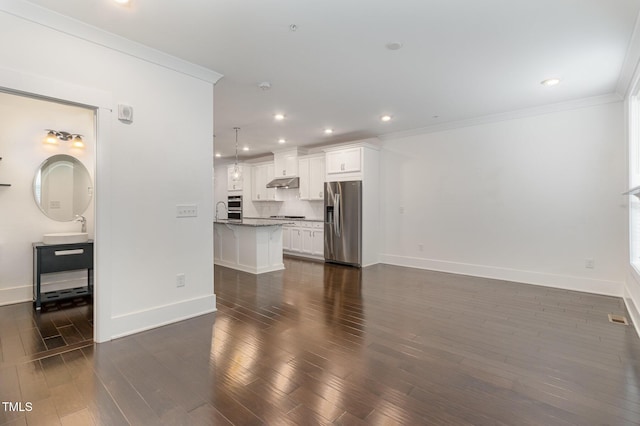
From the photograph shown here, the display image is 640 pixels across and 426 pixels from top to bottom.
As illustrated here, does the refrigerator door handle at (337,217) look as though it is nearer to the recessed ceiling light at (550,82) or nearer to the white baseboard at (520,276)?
the white baseboard at (520,276)

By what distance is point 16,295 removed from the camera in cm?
379

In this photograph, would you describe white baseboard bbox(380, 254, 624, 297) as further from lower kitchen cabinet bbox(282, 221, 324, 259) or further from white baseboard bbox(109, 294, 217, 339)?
white baseboard bbox(109, 294, 217, 339)

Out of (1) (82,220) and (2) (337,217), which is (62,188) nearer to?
(1) (82,220)

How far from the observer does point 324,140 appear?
7035mm

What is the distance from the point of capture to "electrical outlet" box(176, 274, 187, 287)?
126 inches

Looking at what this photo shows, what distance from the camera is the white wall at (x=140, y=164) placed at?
2.46m

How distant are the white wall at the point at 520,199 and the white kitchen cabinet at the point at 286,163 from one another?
2.59 meters

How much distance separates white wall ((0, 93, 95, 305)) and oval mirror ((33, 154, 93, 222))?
0.07 meters

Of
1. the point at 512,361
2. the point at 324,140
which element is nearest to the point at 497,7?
the point at 512,361

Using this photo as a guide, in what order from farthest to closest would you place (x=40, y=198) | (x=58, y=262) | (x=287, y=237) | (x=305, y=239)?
(x=287, y=237) < (x=305, y=239) < (x=40, y=198) < (x=58, y=262)

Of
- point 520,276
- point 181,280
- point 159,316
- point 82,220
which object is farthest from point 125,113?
point 520,276

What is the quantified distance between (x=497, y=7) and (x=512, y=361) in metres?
2.82

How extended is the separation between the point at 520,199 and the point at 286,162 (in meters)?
5.28

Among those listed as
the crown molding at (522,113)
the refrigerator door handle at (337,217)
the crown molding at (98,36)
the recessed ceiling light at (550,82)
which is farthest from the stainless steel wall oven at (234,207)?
the recessed ceiling light at (550,82)
